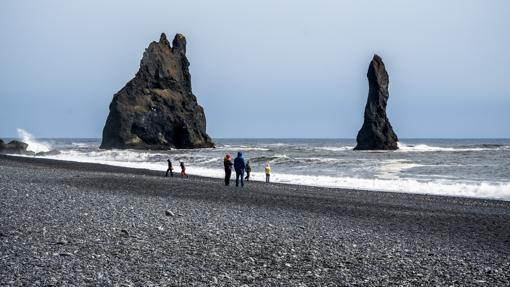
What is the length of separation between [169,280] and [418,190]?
22.7 meters

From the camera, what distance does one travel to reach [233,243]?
37.9 ft

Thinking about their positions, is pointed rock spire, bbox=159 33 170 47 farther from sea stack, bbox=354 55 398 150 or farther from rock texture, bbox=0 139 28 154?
rock texture, bbox=0 139 28 154

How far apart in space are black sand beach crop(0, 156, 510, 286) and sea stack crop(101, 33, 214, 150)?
86.4m

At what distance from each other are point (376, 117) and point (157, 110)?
129 feet

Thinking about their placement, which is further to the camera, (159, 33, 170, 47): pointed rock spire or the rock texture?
(159, 33, 170, 47): pointed rock spire

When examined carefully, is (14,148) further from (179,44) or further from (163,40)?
(179,44)

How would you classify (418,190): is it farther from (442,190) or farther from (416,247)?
(416,247)

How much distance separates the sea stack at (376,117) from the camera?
A: 327 ft

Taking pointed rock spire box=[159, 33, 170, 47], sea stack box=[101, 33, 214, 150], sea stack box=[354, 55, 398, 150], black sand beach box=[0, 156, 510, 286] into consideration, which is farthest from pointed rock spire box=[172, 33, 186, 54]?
black sand beach box=[0, 156, 510, 286]

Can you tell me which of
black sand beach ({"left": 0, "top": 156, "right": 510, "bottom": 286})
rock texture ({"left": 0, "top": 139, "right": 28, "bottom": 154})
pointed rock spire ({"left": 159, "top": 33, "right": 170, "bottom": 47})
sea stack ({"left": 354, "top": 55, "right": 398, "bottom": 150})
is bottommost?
black sand beach ({"left": 0, "top": 156, "right": 510, "bottom": 286})

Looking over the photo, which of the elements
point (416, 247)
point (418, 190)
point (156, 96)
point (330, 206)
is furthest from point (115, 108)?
point (416, 247)

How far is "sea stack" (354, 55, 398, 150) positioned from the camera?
9969 centimetres

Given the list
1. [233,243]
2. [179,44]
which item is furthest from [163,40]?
[233,243]

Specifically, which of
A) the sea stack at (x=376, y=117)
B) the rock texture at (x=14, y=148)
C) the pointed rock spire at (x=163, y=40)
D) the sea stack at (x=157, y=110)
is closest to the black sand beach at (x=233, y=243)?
the rock texture at (x=14, y=148)
